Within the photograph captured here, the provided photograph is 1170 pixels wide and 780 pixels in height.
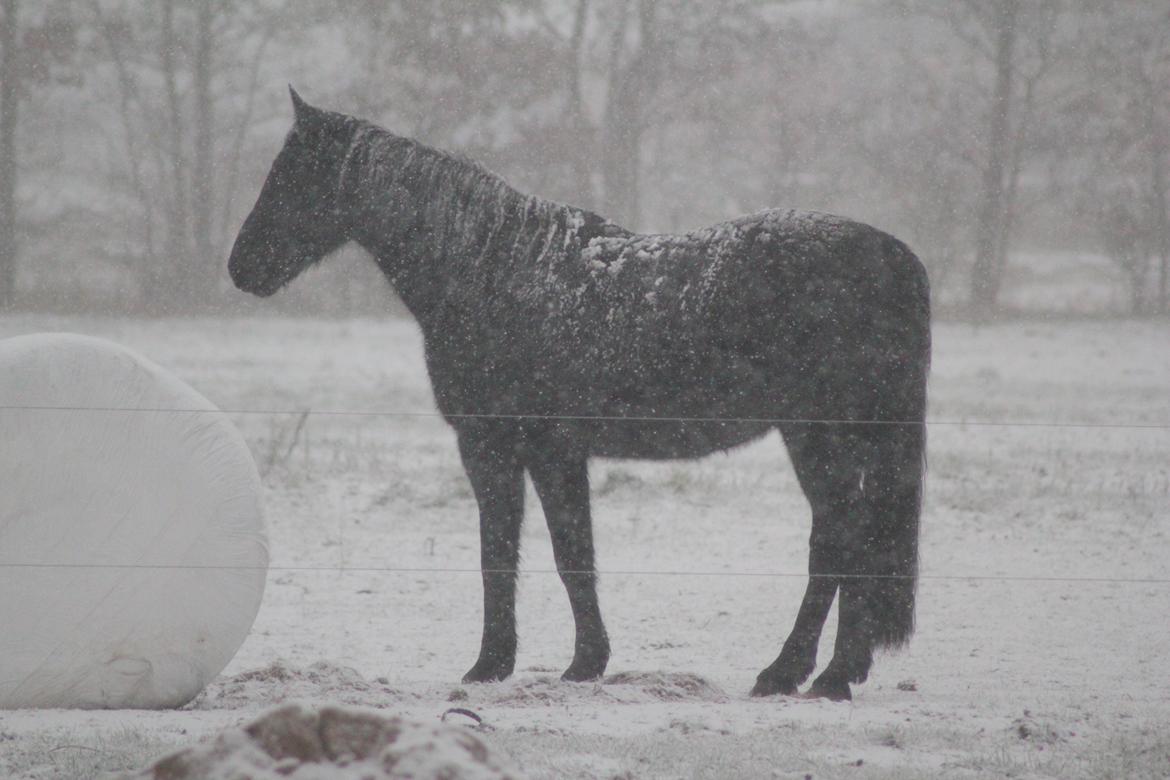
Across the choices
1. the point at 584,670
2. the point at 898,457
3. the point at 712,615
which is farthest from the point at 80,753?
the point at 712,615

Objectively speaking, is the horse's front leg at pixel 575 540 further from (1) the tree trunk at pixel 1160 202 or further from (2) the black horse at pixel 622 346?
(1) the tree trunk at pixel 1160 202

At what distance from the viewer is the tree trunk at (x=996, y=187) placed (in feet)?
63.6

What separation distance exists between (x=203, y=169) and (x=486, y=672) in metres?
17.2

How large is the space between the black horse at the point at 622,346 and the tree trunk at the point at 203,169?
15039 millimetres

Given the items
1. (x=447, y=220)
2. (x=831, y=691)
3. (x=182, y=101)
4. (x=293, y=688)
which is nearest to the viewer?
(x=293, y=688)

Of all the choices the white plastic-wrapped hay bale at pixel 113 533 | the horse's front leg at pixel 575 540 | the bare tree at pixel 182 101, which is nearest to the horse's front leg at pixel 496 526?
the horse's front leg at pixel 575 540

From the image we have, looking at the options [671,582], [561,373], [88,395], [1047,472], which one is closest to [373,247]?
[561,373]

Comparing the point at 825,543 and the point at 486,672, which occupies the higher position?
the point at 825,543

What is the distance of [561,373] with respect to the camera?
450 cm

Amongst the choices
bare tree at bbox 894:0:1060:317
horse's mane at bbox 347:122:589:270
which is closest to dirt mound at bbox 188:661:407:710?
horse's mane at bbox 347:122:589:270

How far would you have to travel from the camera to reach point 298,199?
475 centimetres

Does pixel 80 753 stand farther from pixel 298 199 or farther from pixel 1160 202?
pixel 1160 202

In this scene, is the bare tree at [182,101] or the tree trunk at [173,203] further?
the bare tree at [182,101]

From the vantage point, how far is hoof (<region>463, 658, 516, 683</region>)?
4598mm
